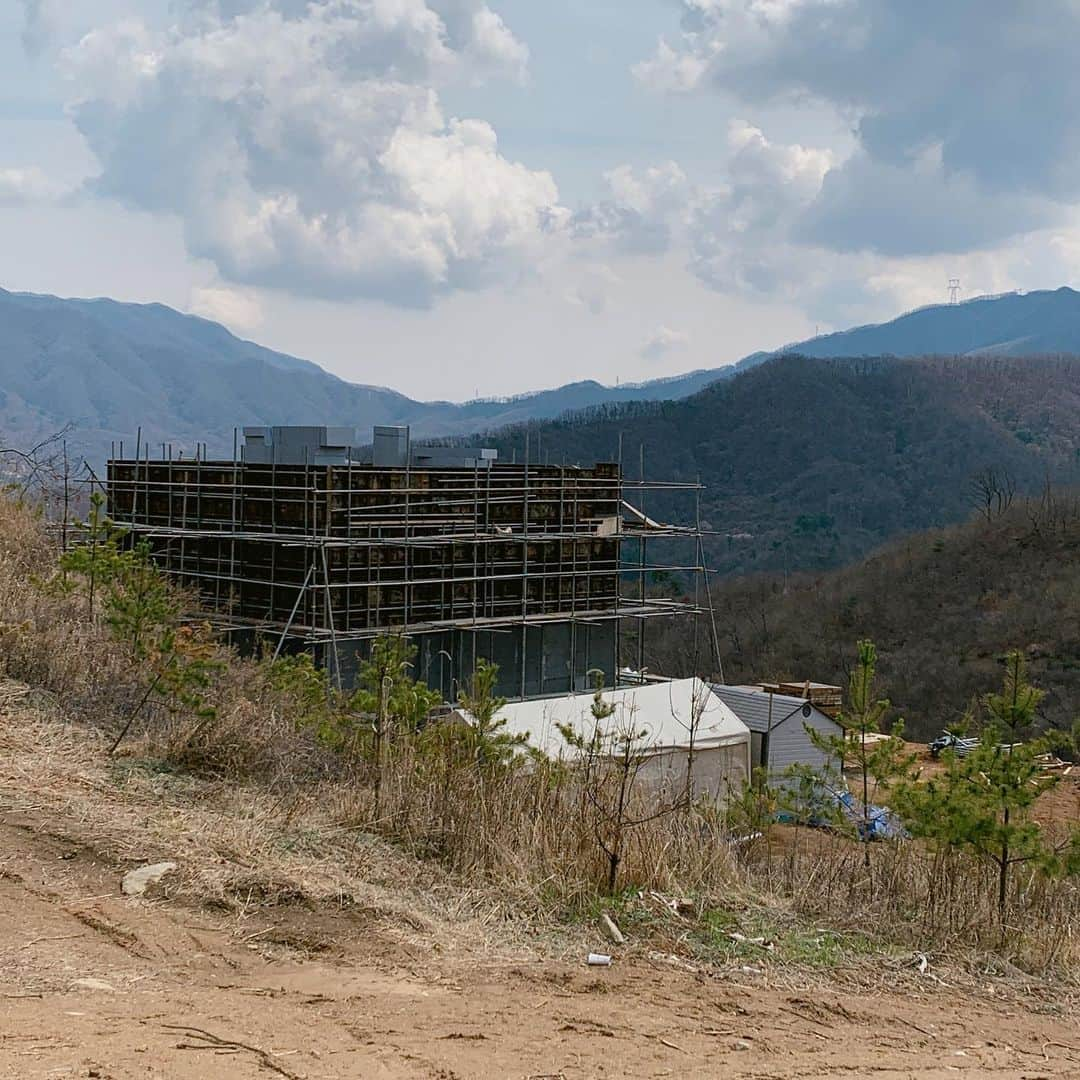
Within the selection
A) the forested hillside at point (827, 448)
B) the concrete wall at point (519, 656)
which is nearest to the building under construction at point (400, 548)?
the concrete wall at point (519, 656)

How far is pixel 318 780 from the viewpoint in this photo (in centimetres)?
720

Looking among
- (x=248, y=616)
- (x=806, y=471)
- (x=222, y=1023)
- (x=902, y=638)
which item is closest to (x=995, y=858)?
(x=222, y=1023)

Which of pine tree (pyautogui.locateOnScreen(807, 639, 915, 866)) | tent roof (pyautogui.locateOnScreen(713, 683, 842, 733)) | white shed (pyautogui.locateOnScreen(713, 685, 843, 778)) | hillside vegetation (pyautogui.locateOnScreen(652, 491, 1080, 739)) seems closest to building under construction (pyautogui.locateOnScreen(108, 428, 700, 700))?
tent roof (pyautogui.locateOnScreen(713, 683, 842, 733))

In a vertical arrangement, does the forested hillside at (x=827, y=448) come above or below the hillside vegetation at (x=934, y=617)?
above

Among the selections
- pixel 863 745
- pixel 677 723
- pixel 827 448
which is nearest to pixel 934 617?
pixel 677 723

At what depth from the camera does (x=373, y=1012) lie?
4.12m

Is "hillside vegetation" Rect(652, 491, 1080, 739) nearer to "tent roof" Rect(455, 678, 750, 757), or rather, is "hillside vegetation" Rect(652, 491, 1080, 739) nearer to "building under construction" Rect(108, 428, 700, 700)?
"building under construction" Rect(108, 428, 700, 700)

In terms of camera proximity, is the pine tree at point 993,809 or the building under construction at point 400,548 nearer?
the pine tree at point 993,809

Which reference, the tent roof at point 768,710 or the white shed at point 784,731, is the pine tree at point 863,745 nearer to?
the tent roof at point 768,710

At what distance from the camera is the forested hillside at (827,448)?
75.1 metres

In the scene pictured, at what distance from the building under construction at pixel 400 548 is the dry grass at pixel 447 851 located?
1090 centimetres

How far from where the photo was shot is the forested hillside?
75.1m

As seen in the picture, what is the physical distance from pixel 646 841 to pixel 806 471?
79.5 m

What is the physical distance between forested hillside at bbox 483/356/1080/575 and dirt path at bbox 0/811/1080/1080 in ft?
212
